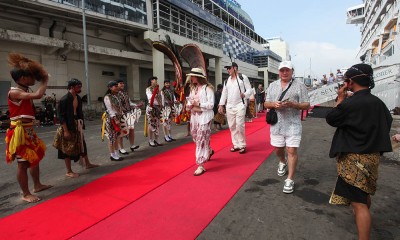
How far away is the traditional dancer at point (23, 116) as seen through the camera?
316 cm

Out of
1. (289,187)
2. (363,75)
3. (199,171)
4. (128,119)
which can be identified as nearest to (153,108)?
(128,119)

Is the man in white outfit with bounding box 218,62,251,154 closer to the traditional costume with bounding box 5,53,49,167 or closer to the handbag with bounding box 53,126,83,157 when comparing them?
the handbag with bounding box 53,126,83,157

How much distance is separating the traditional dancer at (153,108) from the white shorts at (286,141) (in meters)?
3.51

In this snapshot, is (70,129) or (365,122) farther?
(70,129)

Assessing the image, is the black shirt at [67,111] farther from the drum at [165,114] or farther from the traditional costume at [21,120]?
the drum at [165,114]

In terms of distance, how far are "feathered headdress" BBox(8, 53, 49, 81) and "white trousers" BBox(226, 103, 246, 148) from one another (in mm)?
3214

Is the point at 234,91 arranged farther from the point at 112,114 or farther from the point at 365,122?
the point at 365,122

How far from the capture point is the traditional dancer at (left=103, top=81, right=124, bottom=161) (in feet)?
16.1

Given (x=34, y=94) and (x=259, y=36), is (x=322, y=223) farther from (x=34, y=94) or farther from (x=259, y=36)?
(x=259, y=36)

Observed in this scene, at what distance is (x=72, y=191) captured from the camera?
361 cm

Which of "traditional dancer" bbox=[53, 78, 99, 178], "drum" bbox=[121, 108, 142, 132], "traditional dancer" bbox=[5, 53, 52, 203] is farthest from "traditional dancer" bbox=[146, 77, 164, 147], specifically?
"traditional dancer" bbox=[5, 53, 52, 203]

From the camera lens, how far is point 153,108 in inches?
251

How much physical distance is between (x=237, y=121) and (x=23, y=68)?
353cm

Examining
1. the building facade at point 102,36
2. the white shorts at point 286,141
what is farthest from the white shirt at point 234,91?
the building facade at point 102,36
